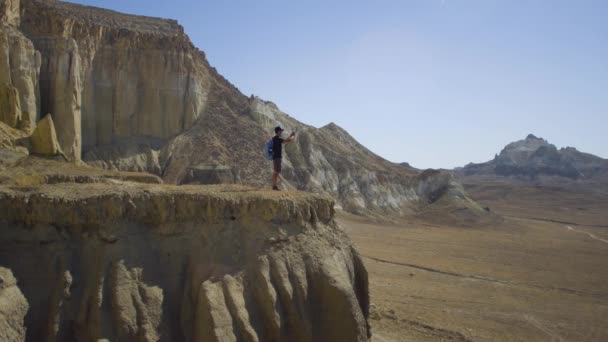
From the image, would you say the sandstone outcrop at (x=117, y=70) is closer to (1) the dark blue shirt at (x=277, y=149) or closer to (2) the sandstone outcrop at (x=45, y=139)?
(2) the sandstone outcrop at (x=45, y=139)

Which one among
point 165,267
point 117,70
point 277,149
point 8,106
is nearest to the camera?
point 165,267

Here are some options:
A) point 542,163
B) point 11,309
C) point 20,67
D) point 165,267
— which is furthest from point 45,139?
point 542,163

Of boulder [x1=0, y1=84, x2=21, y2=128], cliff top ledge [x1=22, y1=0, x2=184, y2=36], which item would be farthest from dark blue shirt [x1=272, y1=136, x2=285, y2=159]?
cliff top ledge [x1=22, y1=0, x2=184, y2=36]

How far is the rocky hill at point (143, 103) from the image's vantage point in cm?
2958

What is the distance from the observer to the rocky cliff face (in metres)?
7.65

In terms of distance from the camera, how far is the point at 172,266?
340 inches

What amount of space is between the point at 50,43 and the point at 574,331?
3282 cm

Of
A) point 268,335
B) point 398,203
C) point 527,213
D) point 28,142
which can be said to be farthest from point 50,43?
point 527,213

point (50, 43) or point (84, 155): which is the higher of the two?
point (50, 43)

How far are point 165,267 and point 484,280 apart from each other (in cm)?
2155

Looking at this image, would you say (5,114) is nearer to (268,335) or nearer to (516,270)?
(268,335)

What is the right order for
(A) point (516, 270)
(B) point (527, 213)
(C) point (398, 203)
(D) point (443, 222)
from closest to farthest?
(A) point (516, 270)
(D) point (443, 222)
(C) point (398, 203)
(B) point (527, 213)

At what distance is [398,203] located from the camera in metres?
56.3

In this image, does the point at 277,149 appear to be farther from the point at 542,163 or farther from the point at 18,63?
the point at 542,163
